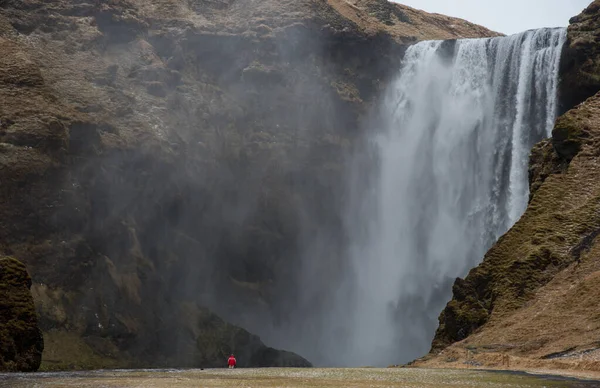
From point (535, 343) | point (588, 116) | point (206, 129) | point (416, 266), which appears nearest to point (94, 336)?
point (206, 129)

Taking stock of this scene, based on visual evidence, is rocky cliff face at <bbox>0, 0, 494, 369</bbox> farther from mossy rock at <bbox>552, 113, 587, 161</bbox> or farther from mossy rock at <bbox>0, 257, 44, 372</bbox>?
mossy rock at <bbox>552, 113, 587, 161</bbox>

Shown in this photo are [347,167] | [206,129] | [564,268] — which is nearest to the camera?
[564,268]

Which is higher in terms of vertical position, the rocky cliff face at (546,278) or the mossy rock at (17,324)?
the rocky cliff face at (546,278)

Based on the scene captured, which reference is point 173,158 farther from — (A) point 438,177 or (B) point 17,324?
(B) point 17,324

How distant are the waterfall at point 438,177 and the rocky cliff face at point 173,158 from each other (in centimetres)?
489

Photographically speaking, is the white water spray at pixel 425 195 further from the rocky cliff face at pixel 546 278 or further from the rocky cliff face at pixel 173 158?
the rocky cliff face at pixel 546 278

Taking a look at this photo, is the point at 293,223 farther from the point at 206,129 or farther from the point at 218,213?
the point at 206,129

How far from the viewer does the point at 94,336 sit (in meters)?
71.0

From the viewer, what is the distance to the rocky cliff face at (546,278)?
40656mm

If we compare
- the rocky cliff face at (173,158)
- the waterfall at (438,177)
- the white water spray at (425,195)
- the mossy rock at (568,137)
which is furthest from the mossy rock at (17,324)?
the waterfall at (438,177)

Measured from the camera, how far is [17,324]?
4650cm

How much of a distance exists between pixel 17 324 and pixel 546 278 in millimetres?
35246

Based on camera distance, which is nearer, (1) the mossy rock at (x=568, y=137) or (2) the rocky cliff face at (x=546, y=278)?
(2) the rocky cliff face at (x=546, y=278)

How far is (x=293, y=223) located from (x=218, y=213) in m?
9.84
